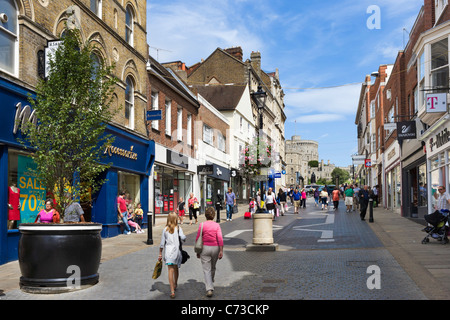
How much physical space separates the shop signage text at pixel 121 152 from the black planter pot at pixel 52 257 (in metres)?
7.95

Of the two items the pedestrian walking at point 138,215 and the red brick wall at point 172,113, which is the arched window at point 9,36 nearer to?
the pedestrian walking at point 138,215

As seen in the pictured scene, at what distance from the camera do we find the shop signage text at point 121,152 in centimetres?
1589

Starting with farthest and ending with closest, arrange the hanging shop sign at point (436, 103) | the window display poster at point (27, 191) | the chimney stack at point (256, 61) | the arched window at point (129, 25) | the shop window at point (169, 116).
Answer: the chimney stack at point (256, 61)
the shop window at point (169, 116)
the arched window at point (129, 25)
the hanging shop sign at point (436, 103)
the window display poster at point (27, 191)

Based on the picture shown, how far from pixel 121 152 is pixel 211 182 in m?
14.1

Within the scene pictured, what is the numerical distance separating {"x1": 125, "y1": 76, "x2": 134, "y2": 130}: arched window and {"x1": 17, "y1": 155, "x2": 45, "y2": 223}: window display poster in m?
6.63

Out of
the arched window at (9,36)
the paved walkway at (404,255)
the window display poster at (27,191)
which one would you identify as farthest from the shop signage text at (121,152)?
the arched window at (9,36)

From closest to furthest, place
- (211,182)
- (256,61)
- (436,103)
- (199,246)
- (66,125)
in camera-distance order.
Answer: (199,246)
(66,125)
(436,103)
(211,182)
(256,61)

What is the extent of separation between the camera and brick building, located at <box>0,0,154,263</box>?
10.8 m

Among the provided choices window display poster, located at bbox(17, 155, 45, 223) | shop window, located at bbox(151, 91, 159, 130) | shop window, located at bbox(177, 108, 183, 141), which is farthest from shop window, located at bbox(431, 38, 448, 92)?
shop window, located at bbox(177, 108, 183, 141)

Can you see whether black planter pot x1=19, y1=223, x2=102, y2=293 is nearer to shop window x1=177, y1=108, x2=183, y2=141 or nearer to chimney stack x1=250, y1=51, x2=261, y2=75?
shop window x1=177, y1=108, x2=183, y2=141

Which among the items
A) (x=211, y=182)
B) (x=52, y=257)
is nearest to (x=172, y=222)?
(x=52, y=257)

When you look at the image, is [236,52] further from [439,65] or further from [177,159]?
[439,65]

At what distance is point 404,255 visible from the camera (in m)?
10.8
